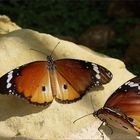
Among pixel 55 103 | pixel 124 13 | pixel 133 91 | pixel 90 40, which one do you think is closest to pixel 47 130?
pixel 55 103

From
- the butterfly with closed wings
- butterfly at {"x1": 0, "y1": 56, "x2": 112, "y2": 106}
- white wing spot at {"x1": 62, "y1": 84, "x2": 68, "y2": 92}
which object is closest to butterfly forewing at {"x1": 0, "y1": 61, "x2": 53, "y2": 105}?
butterfly at {"x1": 0, "y1": 56, "x2": 112, "y2": 106}

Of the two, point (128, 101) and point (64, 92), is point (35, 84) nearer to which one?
point (64, 92)

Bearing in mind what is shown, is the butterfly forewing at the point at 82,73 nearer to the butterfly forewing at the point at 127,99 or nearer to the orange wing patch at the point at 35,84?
the orange wing patch at the point at 35,84

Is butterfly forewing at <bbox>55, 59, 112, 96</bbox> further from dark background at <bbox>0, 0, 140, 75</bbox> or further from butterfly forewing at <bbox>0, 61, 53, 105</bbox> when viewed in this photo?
dark background at <bbox>0, 0, 140, 75</bbox>

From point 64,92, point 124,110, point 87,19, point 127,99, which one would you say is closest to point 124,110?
point 124,110

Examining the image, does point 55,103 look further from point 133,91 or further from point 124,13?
point 124,13

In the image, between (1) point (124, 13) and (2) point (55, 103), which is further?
(1) point (124, 13)

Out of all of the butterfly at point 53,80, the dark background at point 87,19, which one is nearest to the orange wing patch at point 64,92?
the butterfly at point 53,80
